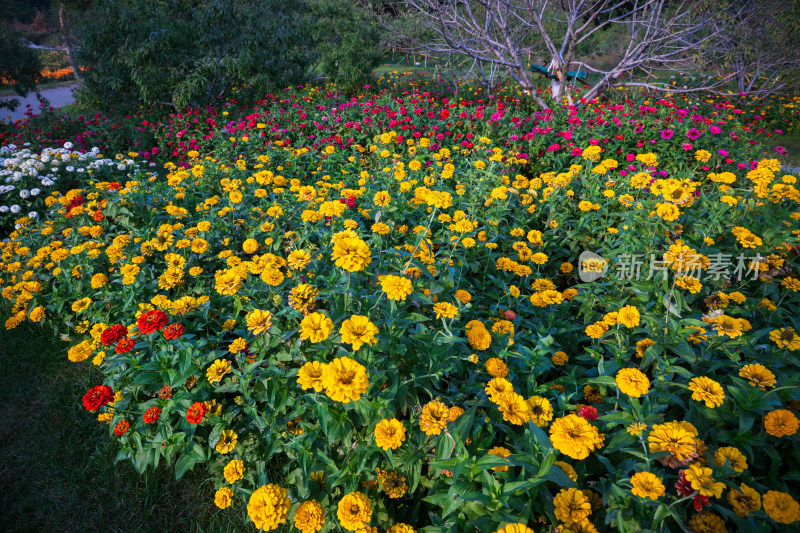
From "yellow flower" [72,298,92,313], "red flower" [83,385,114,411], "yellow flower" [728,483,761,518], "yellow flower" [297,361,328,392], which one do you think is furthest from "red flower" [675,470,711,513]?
"yellow flower" [72,298,92,313]

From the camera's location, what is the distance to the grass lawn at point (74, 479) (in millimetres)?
1901

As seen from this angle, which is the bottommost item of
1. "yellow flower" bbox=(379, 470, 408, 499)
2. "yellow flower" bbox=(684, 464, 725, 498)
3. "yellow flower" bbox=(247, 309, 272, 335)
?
"yellow flower" bbox=(379, 470, 408, 499)

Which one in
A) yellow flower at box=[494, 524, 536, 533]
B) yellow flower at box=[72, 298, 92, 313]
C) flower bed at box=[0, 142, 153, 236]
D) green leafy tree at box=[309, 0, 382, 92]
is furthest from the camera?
green leafy tree at box=[309, 0, 382, 92]

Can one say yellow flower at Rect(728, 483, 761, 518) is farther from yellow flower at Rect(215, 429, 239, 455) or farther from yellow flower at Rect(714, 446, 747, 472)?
yellow flower at Rect(215, 429, 239, 455)

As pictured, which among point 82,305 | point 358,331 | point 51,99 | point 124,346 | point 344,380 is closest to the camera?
point 344,380

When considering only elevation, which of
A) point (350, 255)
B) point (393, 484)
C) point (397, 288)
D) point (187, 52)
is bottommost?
point (393, 484)

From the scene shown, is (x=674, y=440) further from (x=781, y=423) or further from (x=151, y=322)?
(x=151, y=322)

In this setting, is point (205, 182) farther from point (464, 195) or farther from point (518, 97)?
point (518, 97)

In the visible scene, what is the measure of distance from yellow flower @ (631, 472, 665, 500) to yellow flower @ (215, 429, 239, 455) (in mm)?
1607

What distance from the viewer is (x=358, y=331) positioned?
4.74 ft

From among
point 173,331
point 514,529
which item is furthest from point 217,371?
point 514,529

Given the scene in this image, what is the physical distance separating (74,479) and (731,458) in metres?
3.01

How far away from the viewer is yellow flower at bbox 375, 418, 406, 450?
137cm

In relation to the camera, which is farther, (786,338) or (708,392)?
(786,338)
